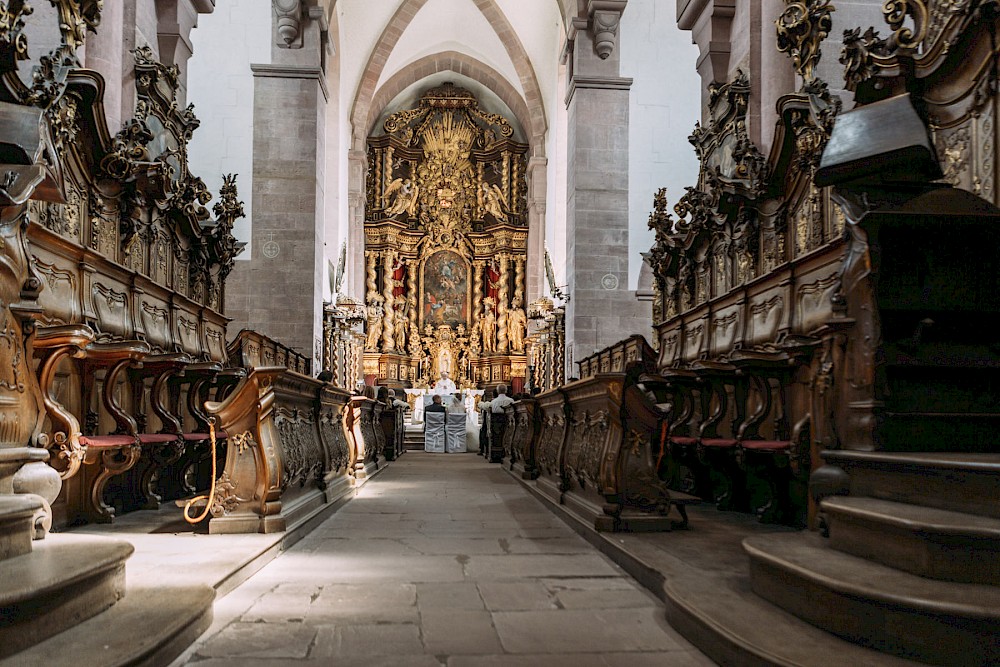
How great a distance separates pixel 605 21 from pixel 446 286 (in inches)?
565

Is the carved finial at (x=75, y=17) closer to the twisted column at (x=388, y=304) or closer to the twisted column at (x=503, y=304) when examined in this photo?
the twisted column at (x=388, y=304)

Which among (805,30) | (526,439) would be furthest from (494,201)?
(805,30)

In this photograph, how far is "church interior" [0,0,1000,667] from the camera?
2707 millimetres

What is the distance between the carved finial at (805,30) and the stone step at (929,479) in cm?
426

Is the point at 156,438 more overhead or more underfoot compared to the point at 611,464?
more overhead

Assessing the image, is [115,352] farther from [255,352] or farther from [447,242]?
[447,242]

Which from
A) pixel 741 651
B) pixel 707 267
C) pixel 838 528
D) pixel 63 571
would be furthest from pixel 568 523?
pixel 707 267

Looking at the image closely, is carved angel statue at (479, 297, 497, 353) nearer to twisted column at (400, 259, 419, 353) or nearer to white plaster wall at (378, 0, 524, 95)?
twisted column at (400, 259, 419, 353)

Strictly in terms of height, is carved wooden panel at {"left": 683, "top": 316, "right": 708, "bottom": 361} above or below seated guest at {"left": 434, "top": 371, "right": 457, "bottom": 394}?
above

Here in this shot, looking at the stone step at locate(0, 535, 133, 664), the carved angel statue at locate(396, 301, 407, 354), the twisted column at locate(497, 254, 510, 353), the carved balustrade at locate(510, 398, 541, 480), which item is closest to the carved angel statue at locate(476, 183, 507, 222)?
the twisted column at locate(497, 254, 510, 353)

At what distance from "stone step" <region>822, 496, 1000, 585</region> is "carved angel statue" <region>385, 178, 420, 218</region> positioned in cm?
2559

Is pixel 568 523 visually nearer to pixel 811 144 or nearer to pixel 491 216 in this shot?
pixel 811 144

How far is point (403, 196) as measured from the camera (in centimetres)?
2780

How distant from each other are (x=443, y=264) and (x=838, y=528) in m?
25.6
